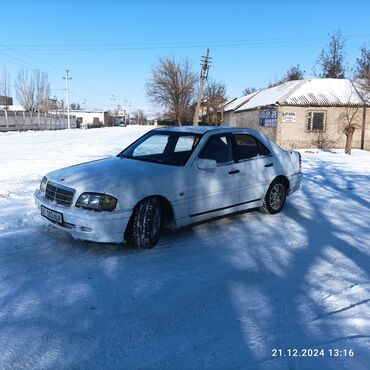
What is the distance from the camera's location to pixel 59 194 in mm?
4852

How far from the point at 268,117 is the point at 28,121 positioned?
113ft

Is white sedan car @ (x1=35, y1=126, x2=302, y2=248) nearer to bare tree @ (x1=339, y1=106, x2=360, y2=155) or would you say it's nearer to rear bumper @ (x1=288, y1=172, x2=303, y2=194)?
rear bumper @ (x1=288, y1=172, x2=303, y2=194)

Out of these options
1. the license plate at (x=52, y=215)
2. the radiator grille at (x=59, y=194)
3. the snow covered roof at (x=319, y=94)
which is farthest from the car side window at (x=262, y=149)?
the snow covered roof at (x=319, y=94)

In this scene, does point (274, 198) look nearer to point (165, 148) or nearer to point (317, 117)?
point (165, 148)

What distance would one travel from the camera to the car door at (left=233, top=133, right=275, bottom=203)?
6070mm

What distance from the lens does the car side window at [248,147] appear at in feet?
20.1

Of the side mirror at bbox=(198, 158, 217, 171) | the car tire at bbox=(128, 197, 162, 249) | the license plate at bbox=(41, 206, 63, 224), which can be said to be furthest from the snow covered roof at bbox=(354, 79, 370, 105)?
the license plate at bbox=(41, 206, 63, 224)

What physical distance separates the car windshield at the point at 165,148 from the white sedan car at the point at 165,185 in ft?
0.05

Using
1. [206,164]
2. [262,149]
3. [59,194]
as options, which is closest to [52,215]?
[59,194]

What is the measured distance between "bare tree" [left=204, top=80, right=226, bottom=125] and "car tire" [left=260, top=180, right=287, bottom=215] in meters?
45.7

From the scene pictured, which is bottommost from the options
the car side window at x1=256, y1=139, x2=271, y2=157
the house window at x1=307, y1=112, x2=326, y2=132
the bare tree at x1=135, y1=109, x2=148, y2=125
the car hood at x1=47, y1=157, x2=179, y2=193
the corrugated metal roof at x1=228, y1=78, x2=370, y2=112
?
the car hood at x1=47, y1=157, x2=179, y2=193

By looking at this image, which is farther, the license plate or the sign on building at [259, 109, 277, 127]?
the sign on building at [259, 109, 277, 127]

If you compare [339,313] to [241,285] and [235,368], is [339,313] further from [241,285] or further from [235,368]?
[235,368]

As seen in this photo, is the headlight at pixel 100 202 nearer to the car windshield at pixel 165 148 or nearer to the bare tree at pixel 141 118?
the car windshield at pixel 165 148
